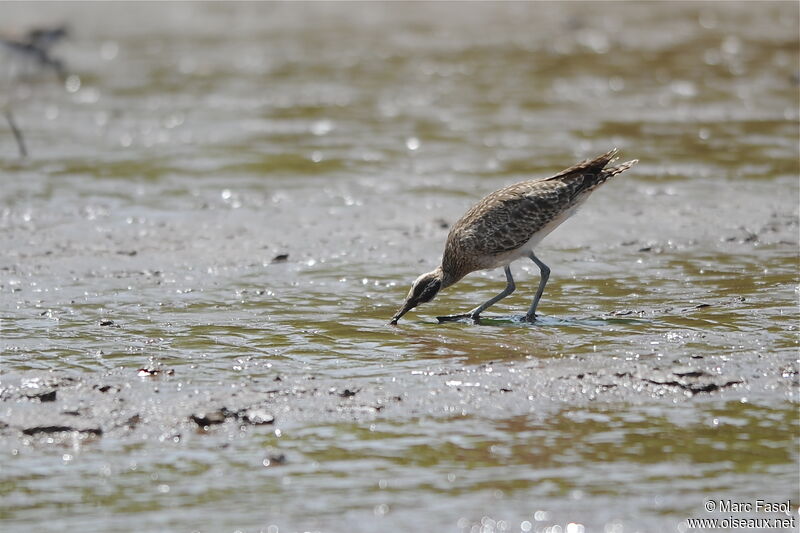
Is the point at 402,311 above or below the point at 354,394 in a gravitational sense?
above

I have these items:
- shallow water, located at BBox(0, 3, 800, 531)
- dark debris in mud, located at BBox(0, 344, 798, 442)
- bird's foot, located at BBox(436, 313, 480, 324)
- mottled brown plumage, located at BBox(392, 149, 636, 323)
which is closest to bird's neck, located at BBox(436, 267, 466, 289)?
mottled brown plumage, located at BBox(392, 149, 636, 323)

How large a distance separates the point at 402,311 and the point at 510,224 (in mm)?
1110

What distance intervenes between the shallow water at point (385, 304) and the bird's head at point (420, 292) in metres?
0.13

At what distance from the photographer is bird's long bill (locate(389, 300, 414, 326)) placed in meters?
9.33

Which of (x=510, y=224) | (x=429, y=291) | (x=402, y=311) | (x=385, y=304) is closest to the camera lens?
(x=402, y=311)

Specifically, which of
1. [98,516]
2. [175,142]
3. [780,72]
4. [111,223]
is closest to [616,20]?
[780,72]

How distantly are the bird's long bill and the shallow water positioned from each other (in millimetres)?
95

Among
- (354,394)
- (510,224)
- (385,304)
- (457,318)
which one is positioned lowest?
(354,394)

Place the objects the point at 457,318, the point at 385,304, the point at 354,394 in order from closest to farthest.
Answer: the point at 354,394
the point at 457,318
the point at 385,304

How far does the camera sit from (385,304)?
9953mm

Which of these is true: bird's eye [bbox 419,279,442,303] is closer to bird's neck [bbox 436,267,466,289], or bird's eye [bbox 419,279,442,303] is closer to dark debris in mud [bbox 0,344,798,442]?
bird's neck [bbox 436,267,466,289]

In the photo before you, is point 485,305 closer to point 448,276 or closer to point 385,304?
point 448,276

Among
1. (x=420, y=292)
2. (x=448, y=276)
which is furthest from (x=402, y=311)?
(x=448, y=276)

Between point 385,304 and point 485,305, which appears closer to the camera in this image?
point 485,305
